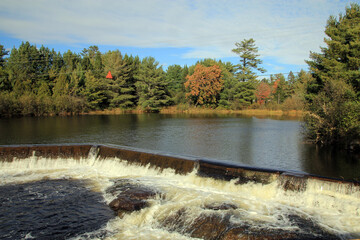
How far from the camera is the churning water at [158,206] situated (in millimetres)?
6578

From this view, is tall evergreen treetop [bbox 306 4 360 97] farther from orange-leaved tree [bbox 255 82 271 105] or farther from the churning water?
orange-leaved tree [bbox 255 82 271 105]

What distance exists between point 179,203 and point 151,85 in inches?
1947

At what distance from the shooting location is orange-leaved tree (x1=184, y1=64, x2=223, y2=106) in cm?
5678

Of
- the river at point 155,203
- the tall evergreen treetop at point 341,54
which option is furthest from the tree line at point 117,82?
the river at point 155,203

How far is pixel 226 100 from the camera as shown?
58.3m

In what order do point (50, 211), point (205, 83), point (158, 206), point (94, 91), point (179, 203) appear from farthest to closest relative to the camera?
point (205, 83)
point (94, 91)
point (179, 203)
point (50, 211)
point (158, 206)

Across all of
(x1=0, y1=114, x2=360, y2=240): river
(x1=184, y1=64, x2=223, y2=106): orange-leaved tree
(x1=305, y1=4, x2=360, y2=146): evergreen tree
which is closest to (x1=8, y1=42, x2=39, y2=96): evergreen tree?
(x1=184, y1=64, x2=223, y2=106): orange-leaved tree

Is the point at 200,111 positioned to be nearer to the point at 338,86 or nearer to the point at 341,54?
the point at 341,54

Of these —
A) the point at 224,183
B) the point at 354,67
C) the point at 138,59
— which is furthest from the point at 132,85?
the point at 224,183

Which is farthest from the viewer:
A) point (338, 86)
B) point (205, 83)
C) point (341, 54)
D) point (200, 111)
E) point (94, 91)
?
point (205, 83)

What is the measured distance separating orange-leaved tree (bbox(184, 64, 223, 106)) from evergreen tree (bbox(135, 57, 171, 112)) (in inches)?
227

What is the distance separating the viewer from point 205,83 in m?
57.2

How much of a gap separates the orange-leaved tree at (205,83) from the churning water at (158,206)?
47063 mm

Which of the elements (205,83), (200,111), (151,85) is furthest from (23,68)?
(205,83)
